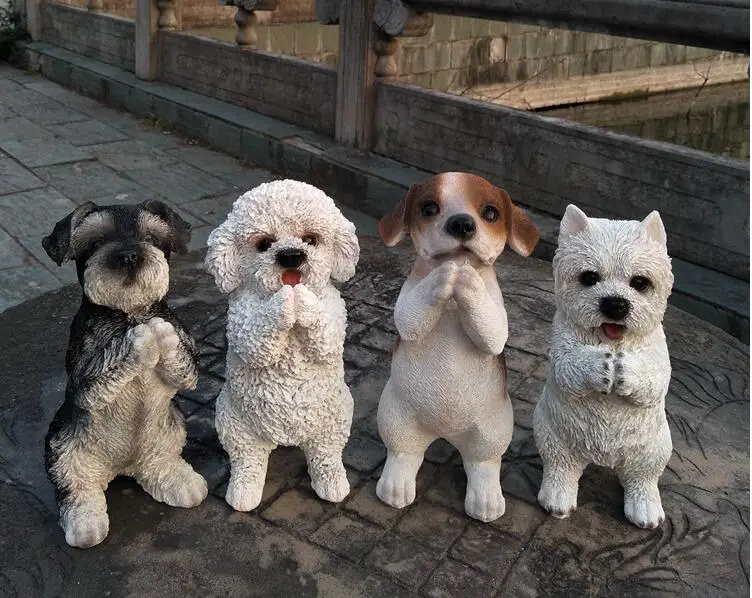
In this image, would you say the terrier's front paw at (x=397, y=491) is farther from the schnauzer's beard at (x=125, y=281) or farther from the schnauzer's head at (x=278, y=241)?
the schnauzer's beard at (x=125, y=281)

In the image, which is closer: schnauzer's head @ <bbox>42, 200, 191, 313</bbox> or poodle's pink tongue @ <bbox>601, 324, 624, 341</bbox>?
schnauzer's head @ <bbox>42, 200, 191, 313</bbox>

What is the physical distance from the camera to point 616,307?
2521 millimetres

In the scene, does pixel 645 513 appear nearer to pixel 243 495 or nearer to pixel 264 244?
pixel 243 495

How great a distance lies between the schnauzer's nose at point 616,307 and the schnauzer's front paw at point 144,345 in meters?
1.46

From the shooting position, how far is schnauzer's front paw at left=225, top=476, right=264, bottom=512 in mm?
2893

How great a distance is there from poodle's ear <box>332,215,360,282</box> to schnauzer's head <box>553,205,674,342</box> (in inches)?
28.9

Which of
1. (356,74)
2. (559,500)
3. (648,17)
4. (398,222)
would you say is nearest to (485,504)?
(559,500)

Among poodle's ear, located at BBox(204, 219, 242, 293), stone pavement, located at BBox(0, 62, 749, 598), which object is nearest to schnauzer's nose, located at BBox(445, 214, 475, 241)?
poodle's ear, located at BBox(204, 219, 242, 293)

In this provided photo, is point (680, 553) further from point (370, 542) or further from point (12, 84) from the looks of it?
point (12, 84)

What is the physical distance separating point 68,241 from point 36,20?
10.8m

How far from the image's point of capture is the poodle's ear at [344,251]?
2.71 metres

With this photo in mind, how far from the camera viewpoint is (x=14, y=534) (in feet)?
9.25

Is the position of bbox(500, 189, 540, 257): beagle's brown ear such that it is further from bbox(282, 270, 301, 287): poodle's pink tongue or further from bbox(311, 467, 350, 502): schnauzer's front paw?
bbox(311, 467, 350, 502): schnauzer's front paw

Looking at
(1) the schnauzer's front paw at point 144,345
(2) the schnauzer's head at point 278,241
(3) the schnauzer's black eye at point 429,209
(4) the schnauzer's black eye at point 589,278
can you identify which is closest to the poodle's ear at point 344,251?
(2) the schnauzer's head at point 278,241
